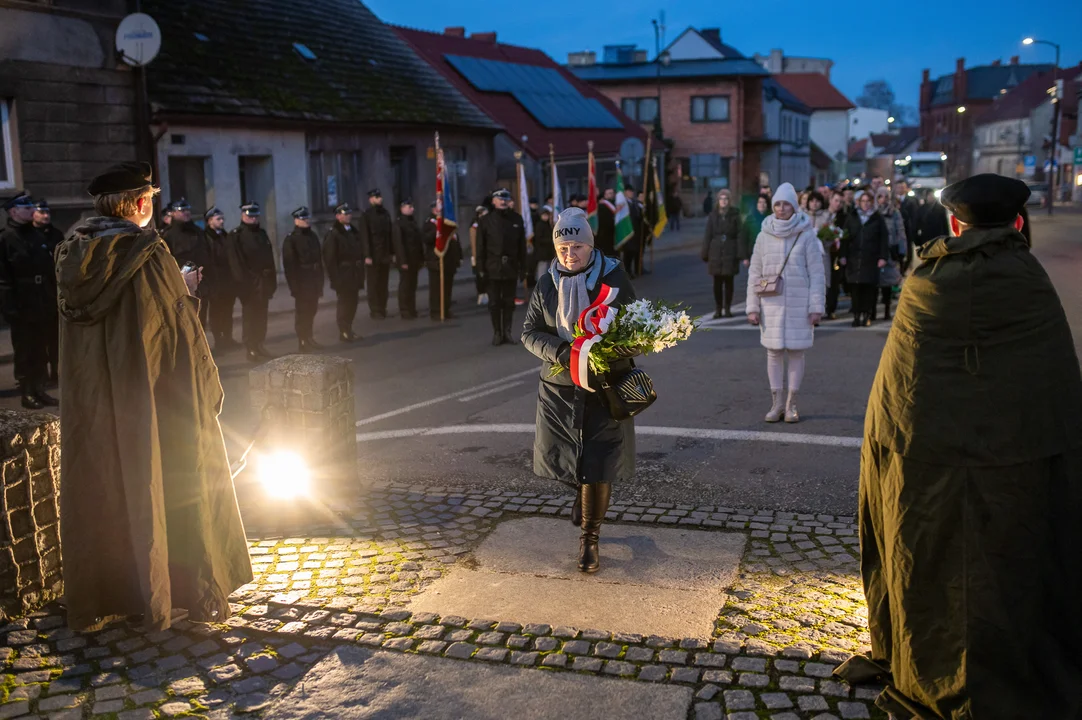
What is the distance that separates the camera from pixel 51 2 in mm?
17781

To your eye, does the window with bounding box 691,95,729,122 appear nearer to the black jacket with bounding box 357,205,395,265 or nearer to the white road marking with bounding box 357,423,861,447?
the black jacket with bounding box 357,205,395,265

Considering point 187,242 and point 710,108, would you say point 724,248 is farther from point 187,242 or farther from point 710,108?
point 710,108

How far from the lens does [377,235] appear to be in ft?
60.1

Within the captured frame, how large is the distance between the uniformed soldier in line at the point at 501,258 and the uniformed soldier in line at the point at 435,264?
7.73ft

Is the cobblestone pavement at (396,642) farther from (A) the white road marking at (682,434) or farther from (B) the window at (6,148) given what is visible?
(B) the window at (6,148)

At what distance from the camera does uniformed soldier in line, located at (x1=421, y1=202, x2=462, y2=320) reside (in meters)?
18.0

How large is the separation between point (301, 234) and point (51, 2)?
22.8 ft

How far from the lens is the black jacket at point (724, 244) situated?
1662 centimetres

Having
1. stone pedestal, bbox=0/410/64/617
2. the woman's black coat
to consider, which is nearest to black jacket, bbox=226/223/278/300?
stone pedestal, bbox=0/410/64/617

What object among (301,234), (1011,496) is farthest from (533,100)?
(1011,496)

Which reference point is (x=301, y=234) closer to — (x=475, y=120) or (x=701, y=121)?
(x=475, y=120)

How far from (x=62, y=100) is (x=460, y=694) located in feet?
54.3

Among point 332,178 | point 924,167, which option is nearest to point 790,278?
point 332,178

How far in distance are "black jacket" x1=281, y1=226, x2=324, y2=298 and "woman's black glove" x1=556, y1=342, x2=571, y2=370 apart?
9094mm
